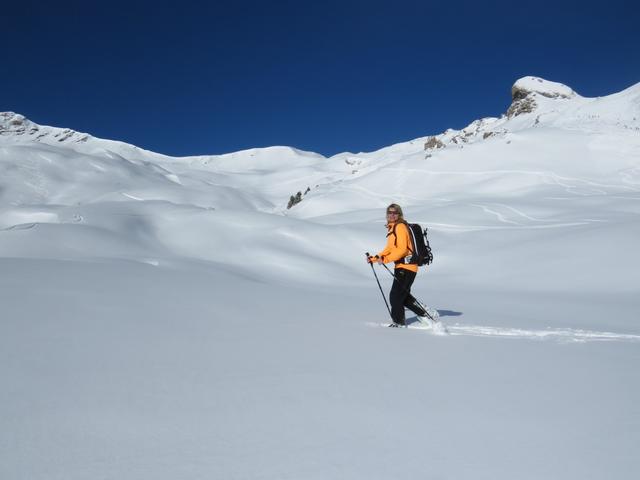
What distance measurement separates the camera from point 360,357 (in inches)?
148

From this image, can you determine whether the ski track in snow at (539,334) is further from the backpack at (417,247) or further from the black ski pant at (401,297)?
the backpack at (417,247)

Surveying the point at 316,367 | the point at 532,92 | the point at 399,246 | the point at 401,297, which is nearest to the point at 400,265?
the point at 399,246

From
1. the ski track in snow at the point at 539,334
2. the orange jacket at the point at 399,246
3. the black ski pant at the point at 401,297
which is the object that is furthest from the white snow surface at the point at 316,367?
the orange jacket at the point at 399,246

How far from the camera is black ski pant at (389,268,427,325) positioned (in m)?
5.73

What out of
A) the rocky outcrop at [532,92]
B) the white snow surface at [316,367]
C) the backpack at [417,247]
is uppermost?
the rocky outcrop at [532,92]

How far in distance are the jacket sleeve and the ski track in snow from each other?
834mm

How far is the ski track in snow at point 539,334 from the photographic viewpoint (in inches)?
196

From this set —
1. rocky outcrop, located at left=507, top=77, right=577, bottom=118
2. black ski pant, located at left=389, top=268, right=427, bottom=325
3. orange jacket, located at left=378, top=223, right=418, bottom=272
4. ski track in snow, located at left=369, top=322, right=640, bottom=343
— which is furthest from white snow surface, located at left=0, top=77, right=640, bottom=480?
rocky outcrop, located at left=507, top=77, right=577, bottom=118

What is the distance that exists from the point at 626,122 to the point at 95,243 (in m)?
33.1

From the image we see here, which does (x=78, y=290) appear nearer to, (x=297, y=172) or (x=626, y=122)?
(x=626, y=122)

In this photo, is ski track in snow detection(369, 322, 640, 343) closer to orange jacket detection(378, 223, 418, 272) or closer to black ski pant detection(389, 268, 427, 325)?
black ski pant detection(389, 268, 427, 325)

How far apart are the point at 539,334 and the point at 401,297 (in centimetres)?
157

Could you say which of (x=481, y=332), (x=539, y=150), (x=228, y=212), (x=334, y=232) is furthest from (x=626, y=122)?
(x=481, y=332)

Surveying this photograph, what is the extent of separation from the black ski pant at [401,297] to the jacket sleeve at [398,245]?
20 centimetres
